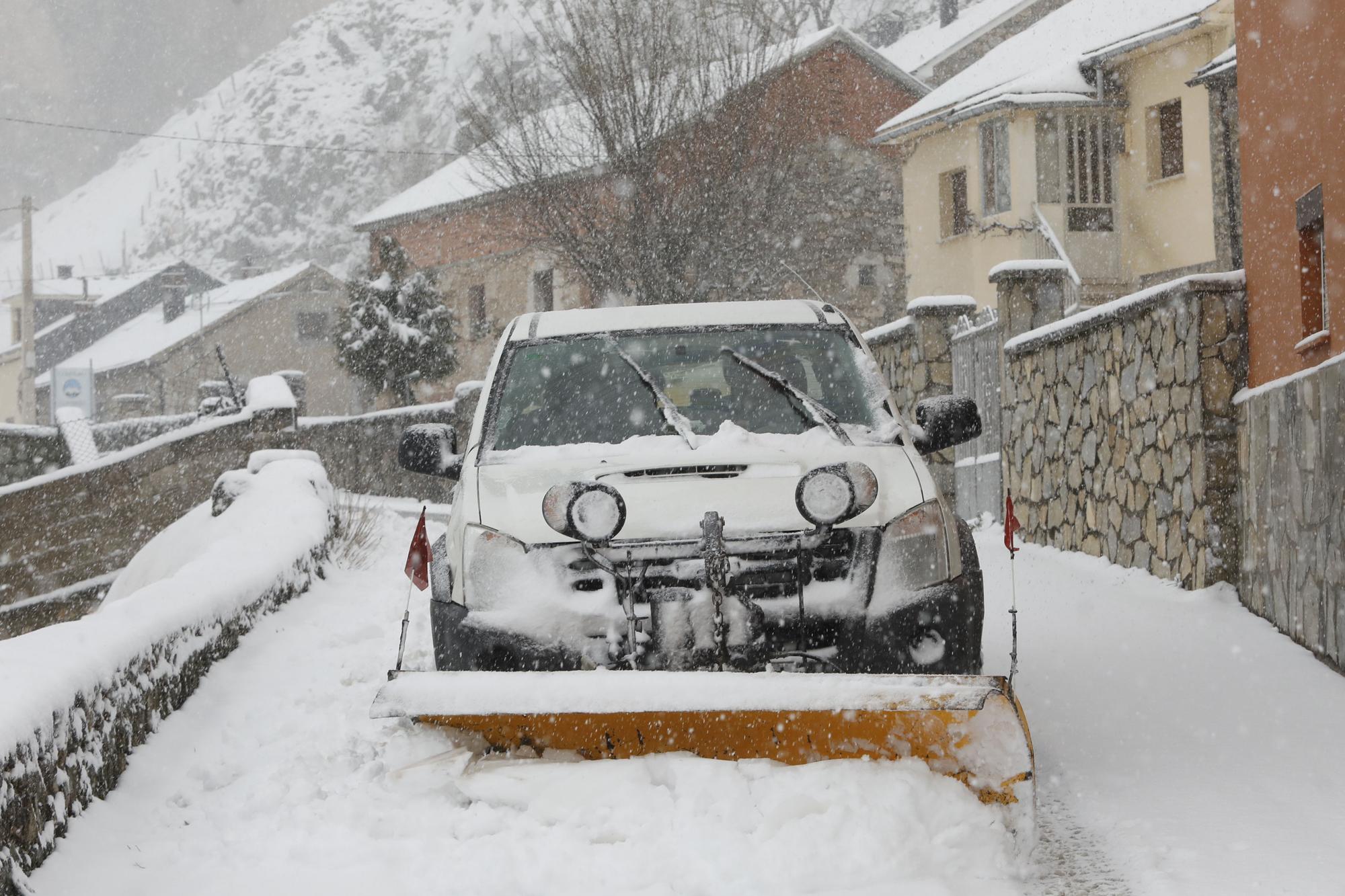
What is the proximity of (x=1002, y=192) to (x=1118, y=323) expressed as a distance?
850 inches

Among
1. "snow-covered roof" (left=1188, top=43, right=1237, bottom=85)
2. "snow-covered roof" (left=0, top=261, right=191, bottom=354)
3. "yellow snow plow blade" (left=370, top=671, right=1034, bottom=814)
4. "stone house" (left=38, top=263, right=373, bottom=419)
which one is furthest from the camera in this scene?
"snow-covered roof" (left=0, top=261, right=191, bottom=354)

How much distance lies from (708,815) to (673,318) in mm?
2544

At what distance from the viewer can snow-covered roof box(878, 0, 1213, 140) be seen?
28797mm

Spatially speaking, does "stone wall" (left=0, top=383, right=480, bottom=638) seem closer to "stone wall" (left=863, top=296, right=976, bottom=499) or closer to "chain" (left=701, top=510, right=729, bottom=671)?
"stone wall" (left=863, top=296, right=976, bottom=499)

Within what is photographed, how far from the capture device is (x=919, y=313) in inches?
563

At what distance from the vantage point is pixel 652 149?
25.3 metres

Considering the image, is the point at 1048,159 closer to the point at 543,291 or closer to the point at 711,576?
the point at 543,291

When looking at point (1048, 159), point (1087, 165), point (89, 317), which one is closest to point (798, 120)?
point (1048, 159)

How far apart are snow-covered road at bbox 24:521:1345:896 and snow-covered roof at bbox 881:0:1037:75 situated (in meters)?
35.3

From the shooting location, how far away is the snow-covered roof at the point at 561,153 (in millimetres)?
26344

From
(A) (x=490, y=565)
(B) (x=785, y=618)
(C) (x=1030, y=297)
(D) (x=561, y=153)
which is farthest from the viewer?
(D) (x=561, y=153)

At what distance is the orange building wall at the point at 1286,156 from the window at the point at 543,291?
114ft

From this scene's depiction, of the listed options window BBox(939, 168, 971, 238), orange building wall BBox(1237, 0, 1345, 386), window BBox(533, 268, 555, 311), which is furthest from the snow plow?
window BBox(533, 268, 555, 311)

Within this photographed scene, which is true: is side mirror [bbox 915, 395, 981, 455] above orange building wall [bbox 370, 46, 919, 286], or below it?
below
